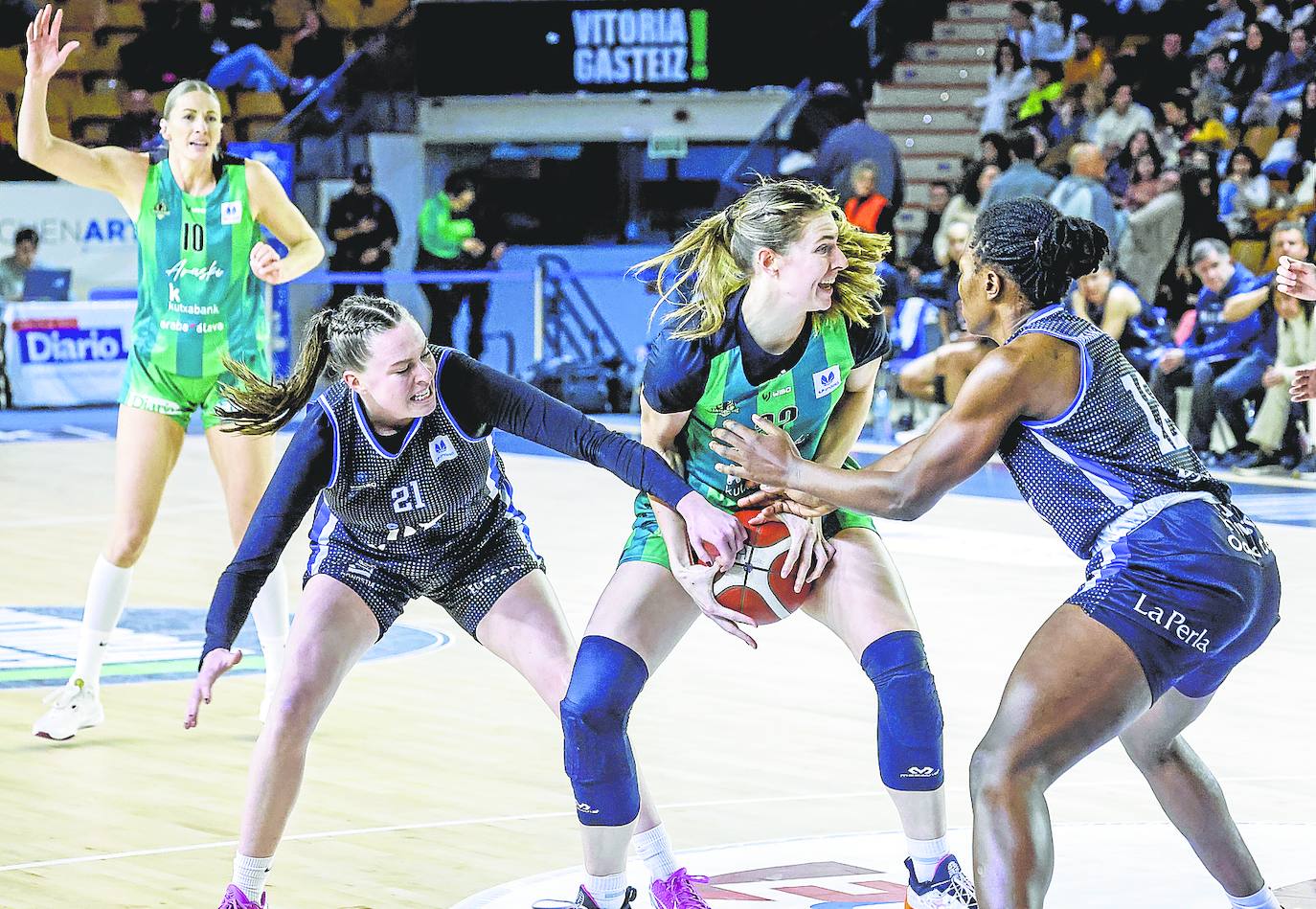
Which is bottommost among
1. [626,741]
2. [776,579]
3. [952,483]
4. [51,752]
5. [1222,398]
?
[1222,398]

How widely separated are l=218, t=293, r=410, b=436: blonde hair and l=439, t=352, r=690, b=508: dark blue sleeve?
186mm

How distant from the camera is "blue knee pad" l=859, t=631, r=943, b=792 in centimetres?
408

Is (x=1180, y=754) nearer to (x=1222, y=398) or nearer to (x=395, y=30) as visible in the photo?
(x=1222, y=398)

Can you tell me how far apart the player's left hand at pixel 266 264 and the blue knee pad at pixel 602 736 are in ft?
8.25

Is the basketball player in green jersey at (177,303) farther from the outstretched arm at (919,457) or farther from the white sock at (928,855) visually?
the white sock at (928,855)

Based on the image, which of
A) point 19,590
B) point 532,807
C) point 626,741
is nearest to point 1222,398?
point 19,590

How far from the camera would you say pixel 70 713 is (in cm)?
618

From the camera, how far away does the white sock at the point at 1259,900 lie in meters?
4.08

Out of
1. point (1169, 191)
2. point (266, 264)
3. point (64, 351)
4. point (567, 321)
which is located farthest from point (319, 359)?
point (64, 351)

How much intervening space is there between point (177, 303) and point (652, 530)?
2.58 metres

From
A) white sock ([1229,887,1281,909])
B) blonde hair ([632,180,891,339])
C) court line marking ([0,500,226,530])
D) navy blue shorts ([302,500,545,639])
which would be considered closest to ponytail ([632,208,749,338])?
blonde hair ([632,180,891,339])

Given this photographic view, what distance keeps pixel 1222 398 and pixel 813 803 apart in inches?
317

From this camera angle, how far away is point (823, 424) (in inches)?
179

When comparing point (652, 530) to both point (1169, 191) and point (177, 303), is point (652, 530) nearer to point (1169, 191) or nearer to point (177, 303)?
point (177, 303)
